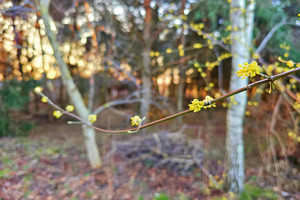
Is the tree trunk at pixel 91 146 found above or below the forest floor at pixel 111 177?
above

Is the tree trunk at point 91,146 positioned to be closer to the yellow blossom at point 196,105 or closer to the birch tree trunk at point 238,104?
the birch tree trunk at point 238,104

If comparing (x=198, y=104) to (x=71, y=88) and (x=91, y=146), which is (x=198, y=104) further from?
(x=91, y=146)

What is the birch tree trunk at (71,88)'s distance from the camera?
402 cm

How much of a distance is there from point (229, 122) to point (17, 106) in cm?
543

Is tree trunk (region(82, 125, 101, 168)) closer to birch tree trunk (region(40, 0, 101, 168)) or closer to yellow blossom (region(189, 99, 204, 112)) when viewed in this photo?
birch tree trunk (region(40, 0, 101, 168))

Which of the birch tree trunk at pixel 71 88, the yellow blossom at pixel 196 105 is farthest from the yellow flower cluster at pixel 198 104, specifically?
the birch tree trunk at pixel 71 88

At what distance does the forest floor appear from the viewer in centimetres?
365

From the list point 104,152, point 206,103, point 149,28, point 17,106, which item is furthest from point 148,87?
point 206,103

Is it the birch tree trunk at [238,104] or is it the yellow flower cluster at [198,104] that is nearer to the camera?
the yellow flower cluster at [198,104]

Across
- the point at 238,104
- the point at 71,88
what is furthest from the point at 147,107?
the point at 238,104

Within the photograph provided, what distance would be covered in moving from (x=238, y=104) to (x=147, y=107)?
4.14 m

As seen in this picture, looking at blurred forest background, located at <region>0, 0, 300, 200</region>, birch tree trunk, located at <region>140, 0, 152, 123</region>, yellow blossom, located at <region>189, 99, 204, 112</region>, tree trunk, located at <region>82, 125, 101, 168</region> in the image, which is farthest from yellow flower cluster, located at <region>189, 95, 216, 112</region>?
birch tree trunk, located at <region>140, 0, 152, 123</region>

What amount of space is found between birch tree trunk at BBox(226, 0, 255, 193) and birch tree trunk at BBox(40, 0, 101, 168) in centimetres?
275

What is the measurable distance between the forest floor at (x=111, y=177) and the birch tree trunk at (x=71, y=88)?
39 centimetres
